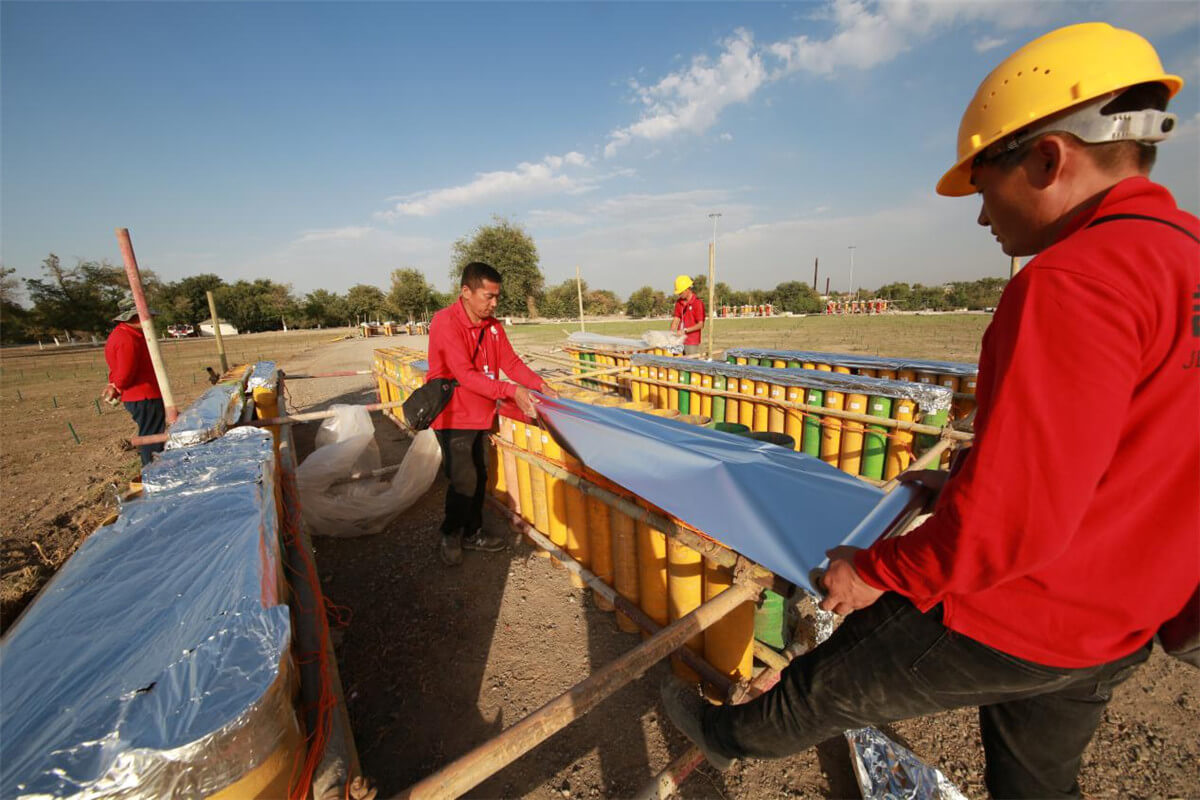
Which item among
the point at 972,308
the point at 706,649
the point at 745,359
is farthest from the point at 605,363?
the point at 972,308

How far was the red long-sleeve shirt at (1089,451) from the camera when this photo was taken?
2.70ft

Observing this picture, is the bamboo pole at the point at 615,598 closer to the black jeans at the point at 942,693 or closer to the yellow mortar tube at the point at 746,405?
the black jeans at the point at 942,693

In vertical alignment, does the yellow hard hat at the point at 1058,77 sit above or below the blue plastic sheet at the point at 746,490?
above

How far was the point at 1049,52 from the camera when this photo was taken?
103 centimetres

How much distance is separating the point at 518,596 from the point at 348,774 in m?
2.29

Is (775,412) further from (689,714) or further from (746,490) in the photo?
(689,714)

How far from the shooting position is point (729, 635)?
2.35m

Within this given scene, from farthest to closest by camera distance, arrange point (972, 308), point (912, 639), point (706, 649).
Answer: point (972, 308) → point (706, 649) → point (912, 639)

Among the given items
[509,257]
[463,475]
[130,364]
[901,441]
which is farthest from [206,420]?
[509,257]

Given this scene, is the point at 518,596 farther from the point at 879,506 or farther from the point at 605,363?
the point at 605,363

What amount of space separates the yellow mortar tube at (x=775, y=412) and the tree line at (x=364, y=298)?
26375 millimetres

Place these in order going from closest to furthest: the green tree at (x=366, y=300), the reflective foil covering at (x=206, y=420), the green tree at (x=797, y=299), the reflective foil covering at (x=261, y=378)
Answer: the reflective foil covering at (x=206, y=420)
the reflective foil covering at (x=261, y=378)
the green tree at (x=366, y=300)
the green tree at (x=797, y=299)

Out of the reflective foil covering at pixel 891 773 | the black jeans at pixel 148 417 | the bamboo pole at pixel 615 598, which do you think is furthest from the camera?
the black jeans at pixel 148 417

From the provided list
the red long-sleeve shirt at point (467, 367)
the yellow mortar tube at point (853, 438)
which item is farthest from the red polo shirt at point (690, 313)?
the red long-sleeve shirt at point (467, 367)
